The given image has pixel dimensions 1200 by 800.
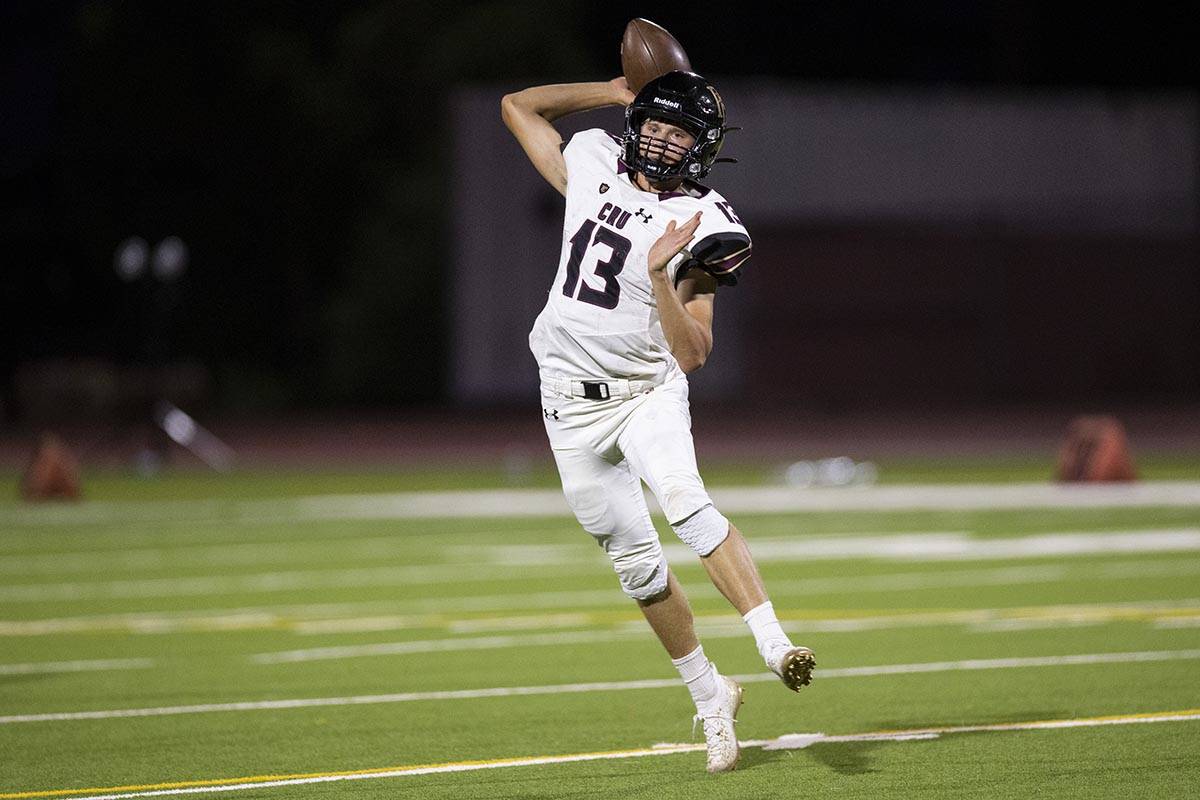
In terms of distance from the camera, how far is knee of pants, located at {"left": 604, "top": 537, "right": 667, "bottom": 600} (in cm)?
607

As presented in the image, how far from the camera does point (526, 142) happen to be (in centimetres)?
654

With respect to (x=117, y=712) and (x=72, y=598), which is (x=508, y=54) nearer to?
(x=72, y=598)

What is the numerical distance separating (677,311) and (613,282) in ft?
1.40

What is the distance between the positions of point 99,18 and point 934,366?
77.6 ft

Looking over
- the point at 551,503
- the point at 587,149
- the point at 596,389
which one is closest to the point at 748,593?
the point at 596,389

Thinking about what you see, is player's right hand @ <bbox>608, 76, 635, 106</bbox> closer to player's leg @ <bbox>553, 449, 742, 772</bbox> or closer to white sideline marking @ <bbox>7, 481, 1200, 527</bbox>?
player's leg @ <bbox>553, 449, 742, 772</bbox>

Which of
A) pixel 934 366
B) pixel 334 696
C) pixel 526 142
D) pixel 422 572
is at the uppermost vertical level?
pixel 526 142

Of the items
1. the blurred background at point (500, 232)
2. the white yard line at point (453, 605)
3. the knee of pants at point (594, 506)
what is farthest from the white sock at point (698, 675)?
the blurred background at point (500, 232)

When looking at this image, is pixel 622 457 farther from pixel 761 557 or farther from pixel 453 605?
pixel 761 557

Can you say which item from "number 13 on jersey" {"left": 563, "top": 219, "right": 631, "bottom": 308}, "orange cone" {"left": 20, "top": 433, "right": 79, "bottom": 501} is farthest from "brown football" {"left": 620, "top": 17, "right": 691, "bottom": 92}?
"orange cone" {"left": 20, "top": 433, "right": 79, "bottom": 501}

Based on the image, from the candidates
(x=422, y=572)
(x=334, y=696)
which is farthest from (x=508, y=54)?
(x=334, y=696)

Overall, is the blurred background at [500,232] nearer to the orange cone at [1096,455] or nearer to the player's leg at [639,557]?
the orange cone at [1096,455]

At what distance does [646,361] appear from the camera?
6.08 metres

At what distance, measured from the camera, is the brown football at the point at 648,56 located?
246 inches
